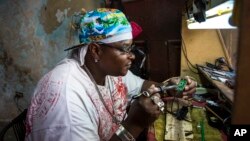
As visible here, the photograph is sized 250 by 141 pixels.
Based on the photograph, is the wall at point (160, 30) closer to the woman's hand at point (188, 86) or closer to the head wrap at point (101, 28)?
the woman's hand at point (188, 86)

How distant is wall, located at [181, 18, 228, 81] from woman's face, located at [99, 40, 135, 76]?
1.22 metres

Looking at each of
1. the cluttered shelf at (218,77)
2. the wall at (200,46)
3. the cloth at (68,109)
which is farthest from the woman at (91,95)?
the wall at (200,46)

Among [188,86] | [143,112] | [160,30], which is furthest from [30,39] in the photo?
[143,112]

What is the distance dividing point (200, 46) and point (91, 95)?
57.9 inches

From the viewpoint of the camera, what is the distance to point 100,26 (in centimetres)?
134

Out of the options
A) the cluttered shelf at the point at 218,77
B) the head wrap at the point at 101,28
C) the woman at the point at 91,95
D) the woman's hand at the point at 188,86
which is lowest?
the cluttered shelf at the point at 218,77

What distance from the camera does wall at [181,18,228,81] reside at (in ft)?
7.87

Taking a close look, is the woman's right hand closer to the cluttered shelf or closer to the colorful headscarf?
the colorful headscarf

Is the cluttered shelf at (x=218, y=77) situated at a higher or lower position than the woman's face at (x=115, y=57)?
lower

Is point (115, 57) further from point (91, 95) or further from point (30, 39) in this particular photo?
point (30, 39)

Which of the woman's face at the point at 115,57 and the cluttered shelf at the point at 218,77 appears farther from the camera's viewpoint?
the cluttered shelf at the point at 218,77

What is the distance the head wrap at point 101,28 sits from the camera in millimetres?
1339

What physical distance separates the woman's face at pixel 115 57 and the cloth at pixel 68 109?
0.13m

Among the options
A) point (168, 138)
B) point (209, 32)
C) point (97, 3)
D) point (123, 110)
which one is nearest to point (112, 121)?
point (123, 110)
